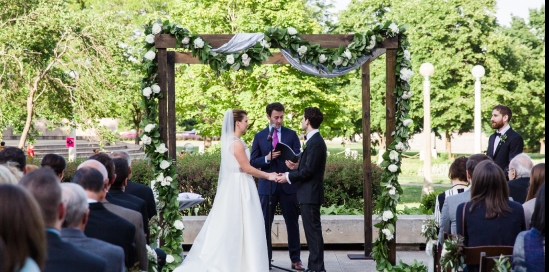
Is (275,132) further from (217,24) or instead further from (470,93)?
(470,93)

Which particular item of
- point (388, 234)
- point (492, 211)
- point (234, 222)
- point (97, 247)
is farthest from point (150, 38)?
point (97, 247)

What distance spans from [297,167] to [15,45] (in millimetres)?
14109

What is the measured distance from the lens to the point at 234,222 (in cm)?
855

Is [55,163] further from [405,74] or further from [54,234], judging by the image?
[405,74]

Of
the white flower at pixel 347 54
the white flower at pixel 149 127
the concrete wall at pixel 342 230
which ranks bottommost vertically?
the concrete wall at pixel 342 230

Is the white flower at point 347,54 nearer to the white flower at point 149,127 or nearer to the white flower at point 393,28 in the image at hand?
the white flower at point 393,28

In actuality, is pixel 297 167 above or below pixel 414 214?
above

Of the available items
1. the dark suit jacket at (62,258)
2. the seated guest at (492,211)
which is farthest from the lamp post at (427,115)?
the dark suit jacket at (62,258)

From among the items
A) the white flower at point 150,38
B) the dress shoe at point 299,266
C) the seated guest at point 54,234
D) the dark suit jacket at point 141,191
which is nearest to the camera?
the seated guest at point 54,234

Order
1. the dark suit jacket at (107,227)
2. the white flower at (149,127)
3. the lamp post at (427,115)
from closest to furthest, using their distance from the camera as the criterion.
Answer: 1. the dark suit jacket at (107,227)
2. the white flower at (149,127)
3. the lamp post at (427,115)

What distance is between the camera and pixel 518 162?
23.0ft

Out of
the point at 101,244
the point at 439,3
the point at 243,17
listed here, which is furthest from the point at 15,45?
the point at 439,3

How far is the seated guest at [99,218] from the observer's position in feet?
14.9

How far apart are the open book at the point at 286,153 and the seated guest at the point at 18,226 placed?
630 cm
